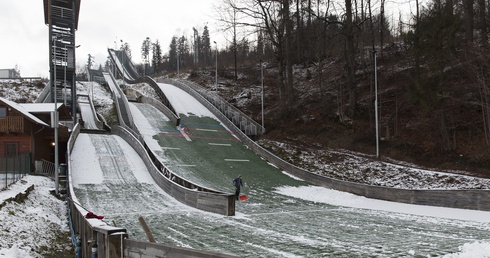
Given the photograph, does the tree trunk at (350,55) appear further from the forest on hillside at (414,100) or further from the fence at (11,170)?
the fence at (11,170)

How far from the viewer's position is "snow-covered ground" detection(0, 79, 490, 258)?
10586 mm

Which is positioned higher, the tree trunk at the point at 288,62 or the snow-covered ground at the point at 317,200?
the tree trunk at the point at 288,62

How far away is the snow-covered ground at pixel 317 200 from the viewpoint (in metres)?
10.6

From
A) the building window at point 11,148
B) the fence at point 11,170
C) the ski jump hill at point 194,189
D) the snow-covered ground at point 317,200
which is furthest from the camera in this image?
the building window at point 11,148

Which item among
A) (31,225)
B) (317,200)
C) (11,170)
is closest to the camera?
(31,225)

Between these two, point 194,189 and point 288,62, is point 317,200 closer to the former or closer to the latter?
point 194,189

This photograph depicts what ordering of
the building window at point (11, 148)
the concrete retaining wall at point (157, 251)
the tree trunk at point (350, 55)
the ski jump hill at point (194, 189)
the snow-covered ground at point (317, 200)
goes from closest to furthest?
1. the concrete retaining wall at point (157, 251)
2. the ski jump hill at point (194, 189)
3. the snow-covered ground at point (317, 200)
4. the building window at point (11, 148)
5. the tree trunk at point (350, 55)

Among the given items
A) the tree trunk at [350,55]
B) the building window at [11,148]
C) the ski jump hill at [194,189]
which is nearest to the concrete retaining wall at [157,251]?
the ski jump hill at [194,189]

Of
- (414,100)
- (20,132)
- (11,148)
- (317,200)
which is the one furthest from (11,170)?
(414,100)

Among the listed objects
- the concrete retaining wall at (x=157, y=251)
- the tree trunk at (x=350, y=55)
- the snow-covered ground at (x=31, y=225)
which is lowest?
the snow-covered ground at (x=31, y=225)

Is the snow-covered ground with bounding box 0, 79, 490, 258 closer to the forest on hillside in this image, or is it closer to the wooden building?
the forest on hillside

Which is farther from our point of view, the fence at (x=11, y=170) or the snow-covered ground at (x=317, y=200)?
the fence at (x=11, y=170)

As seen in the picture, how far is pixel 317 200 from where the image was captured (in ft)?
67.9

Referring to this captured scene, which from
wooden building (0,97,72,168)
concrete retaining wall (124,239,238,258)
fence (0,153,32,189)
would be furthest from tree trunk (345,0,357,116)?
concrete retaining wall (124,239,238,258)
